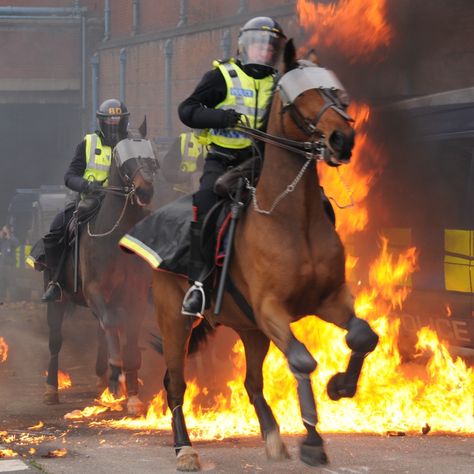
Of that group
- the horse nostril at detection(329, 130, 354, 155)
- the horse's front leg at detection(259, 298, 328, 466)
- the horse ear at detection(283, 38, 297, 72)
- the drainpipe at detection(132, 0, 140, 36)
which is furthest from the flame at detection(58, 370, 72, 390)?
the drainpipe at detection(132, 0, 140, 36)

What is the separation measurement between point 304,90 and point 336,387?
175 cm

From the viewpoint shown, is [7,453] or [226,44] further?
[226,44]

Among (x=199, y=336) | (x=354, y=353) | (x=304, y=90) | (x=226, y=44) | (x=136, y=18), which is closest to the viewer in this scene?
(x=304, y=90)

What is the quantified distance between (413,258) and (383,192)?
0.95m

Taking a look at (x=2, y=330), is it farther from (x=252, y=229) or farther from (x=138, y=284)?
(x=252, y=229)

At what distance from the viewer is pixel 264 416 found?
7.89 metres

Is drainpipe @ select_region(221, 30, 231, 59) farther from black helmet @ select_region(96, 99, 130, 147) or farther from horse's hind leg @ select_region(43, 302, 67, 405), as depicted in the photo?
black helmet @ select_region(96, 99, 130, 147)

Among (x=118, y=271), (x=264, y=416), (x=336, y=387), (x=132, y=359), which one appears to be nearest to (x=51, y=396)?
(x=132, y=359)

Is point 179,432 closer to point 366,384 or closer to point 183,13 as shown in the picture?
point 366,384

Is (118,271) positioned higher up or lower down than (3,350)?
higher up

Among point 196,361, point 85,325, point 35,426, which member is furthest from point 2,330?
Result: point 35,426

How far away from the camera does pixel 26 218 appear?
29578 millimetres

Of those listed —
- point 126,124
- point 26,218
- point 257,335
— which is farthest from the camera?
point 26,218

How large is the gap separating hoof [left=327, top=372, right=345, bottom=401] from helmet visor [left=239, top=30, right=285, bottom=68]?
203cm
